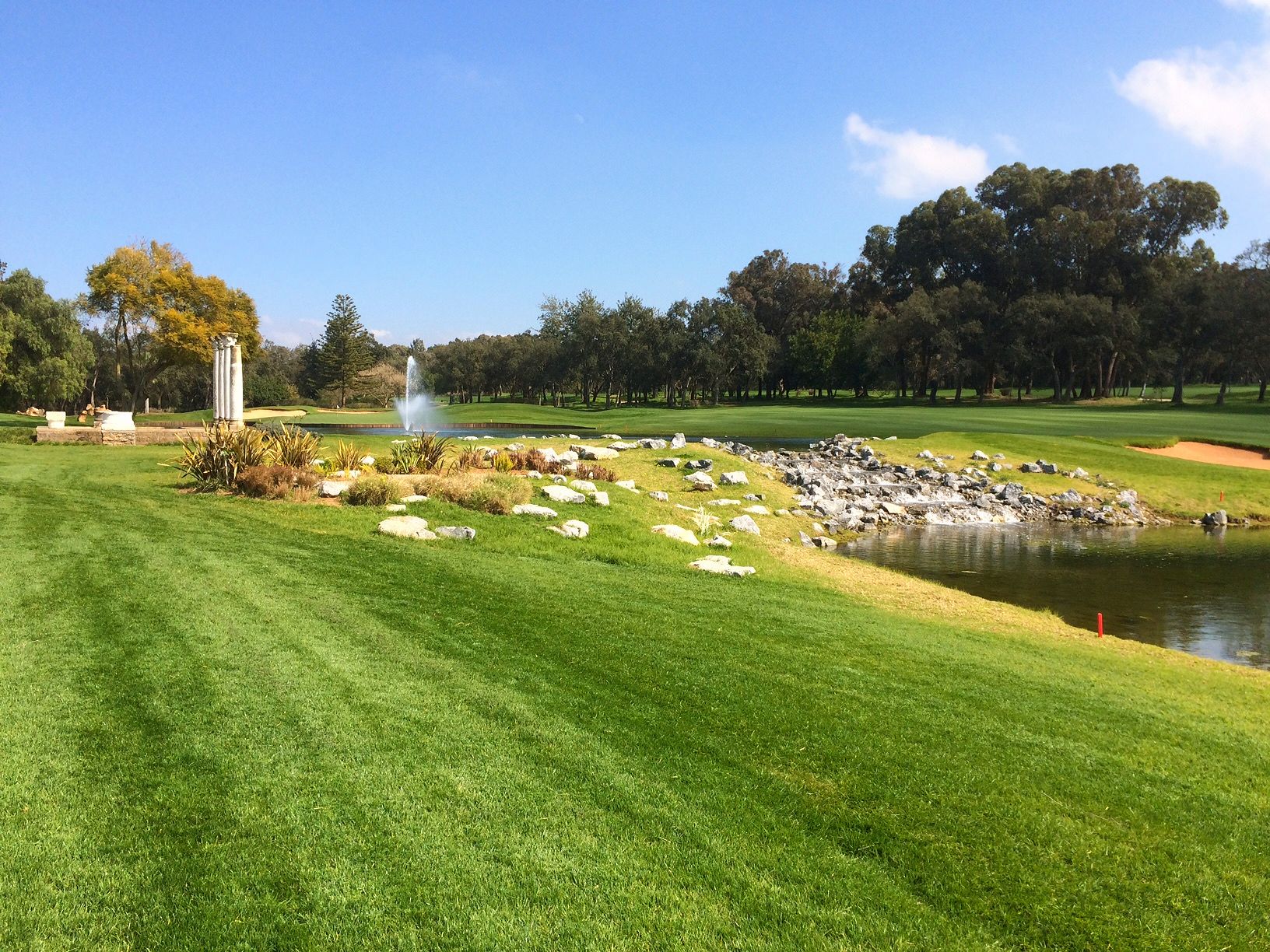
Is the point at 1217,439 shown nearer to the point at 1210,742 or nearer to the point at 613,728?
the point at 1210,742

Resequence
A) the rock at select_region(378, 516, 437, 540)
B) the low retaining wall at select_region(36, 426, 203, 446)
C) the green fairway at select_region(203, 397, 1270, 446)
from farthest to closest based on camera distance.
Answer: the green fairway at select_region(203, 397, 1270, 446) < the low retaining wall at select_region(36, 426, 203, 446) < the rock at select_region(378, 516, 437, 540)

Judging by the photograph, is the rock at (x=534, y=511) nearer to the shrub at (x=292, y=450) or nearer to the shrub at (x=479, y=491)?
the shrub at (x=479, y=491)

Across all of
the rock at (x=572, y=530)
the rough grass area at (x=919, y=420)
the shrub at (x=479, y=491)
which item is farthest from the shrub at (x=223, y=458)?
the rough grass area at (x=919, y=420)

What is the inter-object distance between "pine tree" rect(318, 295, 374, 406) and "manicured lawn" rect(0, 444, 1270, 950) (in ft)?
277

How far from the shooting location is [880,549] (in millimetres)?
16469

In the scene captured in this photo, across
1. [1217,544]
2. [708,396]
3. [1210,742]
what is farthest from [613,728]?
[708,396]

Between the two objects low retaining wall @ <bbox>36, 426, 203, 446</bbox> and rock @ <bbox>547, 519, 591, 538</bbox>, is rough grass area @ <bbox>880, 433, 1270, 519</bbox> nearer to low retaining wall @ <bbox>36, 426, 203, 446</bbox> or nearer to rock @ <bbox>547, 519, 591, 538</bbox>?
rock @ <bbox>547, 519, 591, 538</bbox>

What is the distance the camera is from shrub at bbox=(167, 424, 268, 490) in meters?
13.8

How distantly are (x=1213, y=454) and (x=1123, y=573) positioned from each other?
18.6 metres

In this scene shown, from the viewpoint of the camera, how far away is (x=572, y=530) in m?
12.0

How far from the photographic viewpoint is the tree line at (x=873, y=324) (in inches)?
1729

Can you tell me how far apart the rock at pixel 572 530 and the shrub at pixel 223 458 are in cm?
540

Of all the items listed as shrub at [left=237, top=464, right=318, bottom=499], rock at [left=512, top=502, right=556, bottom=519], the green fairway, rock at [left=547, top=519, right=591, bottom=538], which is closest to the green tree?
the green fairway

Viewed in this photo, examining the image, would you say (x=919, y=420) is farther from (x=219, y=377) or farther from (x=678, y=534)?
(x=678, y=534)
